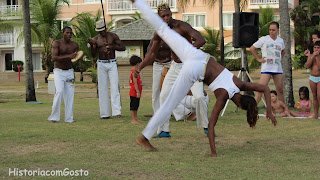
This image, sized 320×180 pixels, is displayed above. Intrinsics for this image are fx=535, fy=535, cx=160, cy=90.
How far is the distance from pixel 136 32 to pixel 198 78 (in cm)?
2520

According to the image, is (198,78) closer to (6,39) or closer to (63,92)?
(63,92)

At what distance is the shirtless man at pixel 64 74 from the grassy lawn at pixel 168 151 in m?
0.41

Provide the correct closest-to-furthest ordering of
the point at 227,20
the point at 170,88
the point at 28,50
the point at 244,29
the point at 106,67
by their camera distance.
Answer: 1. the point at 170,88
2. the point at 106,67
3. the point at 244,29
4. the point at 28,50
5. the point at 227,20

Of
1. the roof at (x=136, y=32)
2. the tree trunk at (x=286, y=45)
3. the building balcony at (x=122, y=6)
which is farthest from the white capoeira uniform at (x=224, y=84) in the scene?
the building balcony at (x=122, y=6)

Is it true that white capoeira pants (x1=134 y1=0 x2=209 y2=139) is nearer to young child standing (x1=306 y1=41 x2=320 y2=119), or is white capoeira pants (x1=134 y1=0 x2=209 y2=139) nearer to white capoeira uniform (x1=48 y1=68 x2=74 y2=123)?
white capoeira uniform (x1=48 y1=68 x2=74 y2=123)

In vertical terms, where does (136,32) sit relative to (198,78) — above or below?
above

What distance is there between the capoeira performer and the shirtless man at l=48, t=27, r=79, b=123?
4.81 meters

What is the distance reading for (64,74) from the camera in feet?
39.1

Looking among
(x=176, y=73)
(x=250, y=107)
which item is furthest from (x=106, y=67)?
(x=250, y=107)

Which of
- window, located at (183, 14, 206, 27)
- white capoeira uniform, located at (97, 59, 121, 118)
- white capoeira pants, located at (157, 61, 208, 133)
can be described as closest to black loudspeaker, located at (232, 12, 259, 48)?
white capoeira uniform, located at (97, 59, 121, 118)

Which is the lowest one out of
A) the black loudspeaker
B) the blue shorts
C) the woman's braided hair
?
the woman's braided hair

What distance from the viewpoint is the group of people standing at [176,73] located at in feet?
23.3

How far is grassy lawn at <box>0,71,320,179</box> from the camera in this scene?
20.0 ft

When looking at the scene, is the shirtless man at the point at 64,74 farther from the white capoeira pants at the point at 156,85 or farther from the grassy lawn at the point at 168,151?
the white capoeira pants at the point at 156,85
